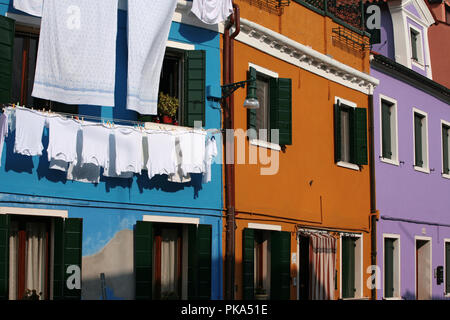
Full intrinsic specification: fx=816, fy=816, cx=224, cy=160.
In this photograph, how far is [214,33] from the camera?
15406 millimetres

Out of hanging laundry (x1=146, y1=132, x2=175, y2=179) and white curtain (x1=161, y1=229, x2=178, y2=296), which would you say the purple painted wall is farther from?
hanging laundry (x1=146, y1=132, x2=175, y2=179)

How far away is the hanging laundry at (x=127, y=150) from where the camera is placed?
13336 mm

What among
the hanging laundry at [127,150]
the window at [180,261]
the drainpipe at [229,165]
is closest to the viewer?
the hanging laundry at [127,150]

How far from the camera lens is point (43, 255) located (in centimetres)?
1294

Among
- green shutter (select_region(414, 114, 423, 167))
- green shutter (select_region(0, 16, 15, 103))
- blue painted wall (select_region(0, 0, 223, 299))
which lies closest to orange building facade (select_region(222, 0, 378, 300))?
blue painted wall (select_region(0, 0, 223, 299))

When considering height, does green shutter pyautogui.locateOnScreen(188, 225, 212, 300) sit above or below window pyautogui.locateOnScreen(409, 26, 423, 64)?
below

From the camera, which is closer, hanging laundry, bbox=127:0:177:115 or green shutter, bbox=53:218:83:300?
green shutter, bbox=53:218:83:300

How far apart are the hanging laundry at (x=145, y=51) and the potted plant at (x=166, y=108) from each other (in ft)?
2.17

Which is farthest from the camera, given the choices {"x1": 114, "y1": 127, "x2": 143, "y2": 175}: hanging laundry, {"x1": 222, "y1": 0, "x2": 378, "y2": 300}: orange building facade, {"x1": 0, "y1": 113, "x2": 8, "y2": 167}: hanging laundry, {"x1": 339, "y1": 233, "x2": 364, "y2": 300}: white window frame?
{"x1": 339, "y1": 233, "x2": 364, "y2": 300}: white window frame

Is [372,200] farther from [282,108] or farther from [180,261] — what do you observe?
[180,261]

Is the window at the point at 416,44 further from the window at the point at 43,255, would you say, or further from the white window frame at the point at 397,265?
the window at the point at 43,255

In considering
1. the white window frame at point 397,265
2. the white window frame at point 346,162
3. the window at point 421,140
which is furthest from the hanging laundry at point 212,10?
the window at point 421,140

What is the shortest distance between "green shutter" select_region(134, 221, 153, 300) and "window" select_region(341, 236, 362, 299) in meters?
6.60

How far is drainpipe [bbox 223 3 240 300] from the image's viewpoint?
1493 cm
